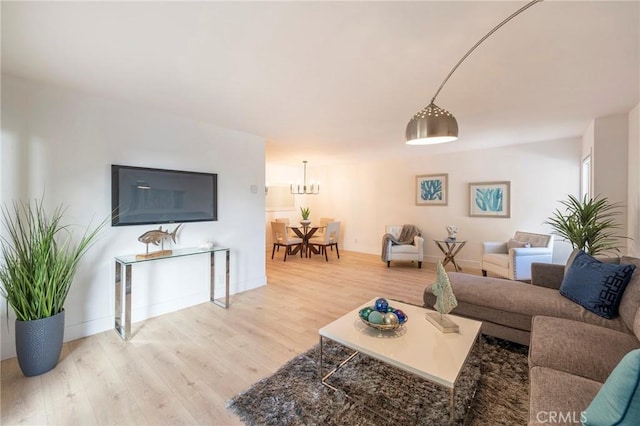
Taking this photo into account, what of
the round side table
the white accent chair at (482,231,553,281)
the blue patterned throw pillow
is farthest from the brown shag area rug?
the round side table

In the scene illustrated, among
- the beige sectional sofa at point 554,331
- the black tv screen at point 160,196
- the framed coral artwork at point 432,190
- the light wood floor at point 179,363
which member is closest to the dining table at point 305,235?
the framed coral artwork at point 432,190

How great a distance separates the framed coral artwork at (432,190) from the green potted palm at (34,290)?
5706 mm

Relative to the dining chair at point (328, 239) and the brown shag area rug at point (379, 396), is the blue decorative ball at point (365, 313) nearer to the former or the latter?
the brown shag area rug at point (379, 396)

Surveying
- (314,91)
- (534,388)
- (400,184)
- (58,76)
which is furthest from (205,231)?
(400,184)

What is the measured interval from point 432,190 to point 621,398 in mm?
5280

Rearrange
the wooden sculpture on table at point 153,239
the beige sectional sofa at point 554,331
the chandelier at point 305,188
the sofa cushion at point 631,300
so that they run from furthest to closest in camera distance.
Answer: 1. the chandelier at point 305,188
2. the wooden sculpture on table at point 153,239
3. the sofa cushion at point 631,300
4. the beige sectional sofa at point 554,331

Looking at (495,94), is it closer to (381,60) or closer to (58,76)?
(381,60)

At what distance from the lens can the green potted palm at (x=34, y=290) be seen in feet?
6.35

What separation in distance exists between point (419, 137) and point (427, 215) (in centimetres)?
460

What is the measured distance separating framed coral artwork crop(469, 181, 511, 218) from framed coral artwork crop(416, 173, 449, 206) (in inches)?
19.8

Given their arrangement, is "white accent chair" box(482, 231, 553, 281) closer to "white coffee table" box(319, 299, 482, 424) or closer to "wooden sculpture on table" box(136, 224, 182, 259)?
"white coffee table" box(319, 299, 482, 424)

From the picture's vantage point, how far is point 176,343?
7.98 ft

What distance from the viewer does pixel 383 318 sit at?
1768 mm

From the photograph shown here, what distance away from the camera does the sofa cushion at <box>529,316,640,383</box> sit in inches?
54.9
